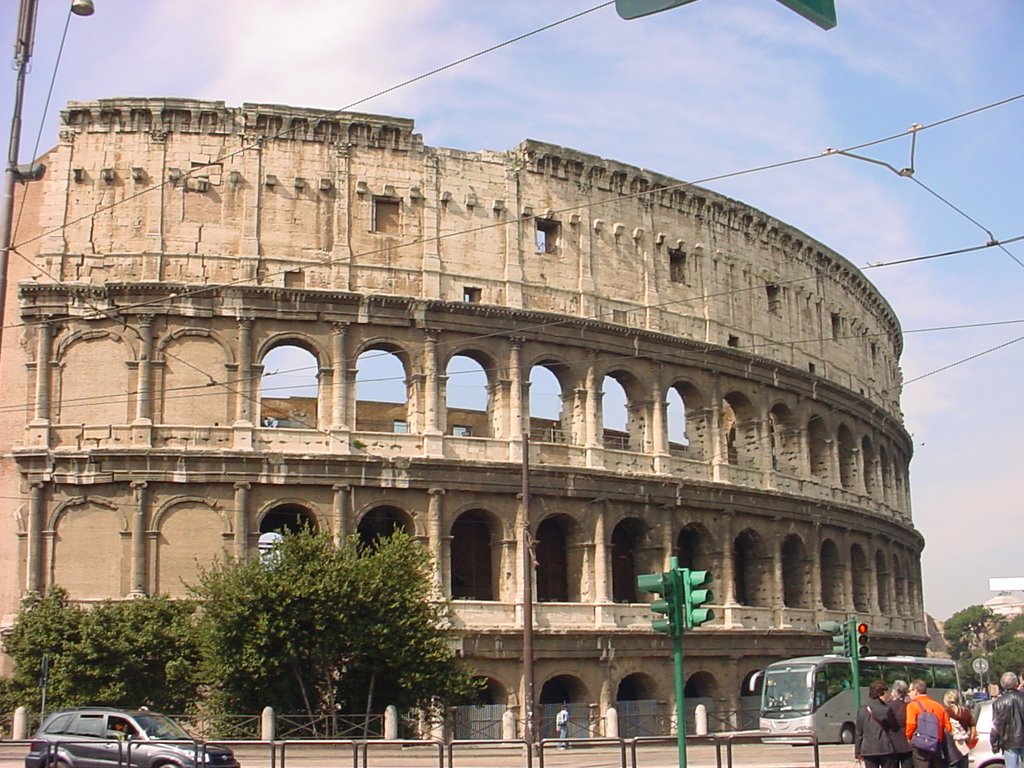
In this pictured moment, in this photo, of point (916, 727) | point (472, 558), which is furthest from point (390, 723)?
point (916, 727)

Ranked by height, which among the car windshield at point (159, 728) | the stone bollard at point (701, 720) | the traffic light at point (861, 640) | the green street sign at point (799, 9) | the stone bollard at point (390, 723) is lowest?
the stone bollard at point (701, 720)

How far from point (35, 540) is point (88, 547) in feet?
3.75

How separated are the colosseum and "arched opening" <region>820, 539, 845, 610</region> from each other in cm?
325

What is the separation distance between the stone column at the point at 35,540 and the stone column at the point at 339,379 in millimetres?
6767

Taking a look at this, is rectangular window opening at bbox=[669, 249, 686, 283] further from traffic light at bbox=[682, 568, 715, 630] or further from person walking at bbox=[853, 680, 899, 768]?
person walking at bbox=[853, 680, 899, 768]

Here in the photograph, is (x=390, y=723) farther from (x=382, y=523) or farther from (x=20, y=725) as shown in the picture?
(x=20, y=725)

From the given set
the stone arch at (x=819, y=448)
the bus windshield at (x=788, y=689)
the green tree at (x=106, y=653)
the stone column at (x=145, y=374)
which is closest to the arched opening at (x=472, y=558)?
the bus windshield at (x=788, y=689)

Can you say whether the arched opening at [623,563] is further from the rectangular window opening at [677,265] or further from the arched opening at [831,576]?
the arched opening at [831,576]

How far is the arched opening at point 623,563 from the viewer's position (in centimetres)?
3600

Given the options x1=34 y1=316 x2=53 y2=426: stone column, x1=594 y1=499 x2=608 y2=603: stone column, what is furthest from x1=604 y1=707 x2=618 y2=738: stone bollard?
x1=34 y1=316 x2=53 y2=426: stone column

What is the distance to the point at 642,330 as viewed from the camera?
3541 cm

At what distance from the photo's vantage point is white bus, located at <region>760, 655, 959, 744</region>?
2934 cm

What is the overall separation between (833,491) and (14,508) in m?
24.3

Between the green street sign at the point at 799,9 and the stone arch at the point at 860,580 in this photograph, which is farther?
the stone arch at the point at 860,580
